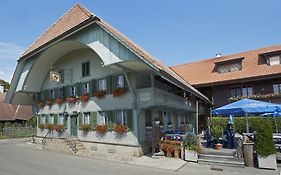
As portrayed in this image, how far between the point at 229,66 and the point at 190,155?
16.2 metres

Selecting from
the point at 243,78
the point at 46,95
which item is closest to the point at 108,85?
the point at 46,95

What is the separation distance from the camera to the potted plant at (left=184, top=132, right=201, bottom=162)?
43.3ft

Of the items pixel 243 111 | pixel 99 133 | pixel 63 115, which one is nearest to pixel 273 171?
pixel 243 111

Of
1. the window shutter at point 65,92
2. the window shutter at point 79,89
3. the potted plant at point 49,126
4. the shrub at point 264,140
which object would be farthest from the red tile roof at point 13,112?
the shrub at point 264,140

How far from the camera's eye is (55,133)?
72.5ft

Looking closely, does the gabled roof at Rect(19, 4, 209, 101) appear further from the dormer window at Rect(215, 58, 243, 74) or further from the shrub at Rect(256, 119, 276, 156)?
the dormer window at Rect(215, 58, 243, 74)

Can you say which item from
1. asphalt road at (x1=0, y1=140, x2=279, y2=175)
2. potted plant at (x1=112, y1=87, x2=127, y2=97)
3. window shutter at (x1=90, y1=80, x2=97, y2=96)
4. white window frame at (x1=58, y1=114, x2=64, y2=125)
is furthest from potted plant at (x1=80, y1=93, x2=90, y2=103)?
asphalt road at (x1=0, y1=140, x2=279, y2=175)

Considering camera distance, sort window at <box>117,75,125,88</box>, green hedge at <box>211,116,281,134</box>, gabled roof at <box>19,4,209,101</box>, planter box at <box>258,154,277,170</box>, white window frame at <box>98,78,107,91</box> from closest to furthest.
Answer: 1. planter box at <box>258,154,277,170</box>
2. gabled roof at <box>19,4,209,101</box>
3. window at <box>117,75,125,88</box>
4. white window frame at <box>98,78,107,91</box>
5. green hedge at <box>211,116,281,134</box>

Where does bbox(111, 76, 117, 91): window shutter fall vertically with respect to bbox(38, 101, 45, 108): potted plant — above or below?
above

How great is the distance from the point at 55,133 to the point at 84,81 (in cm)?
595

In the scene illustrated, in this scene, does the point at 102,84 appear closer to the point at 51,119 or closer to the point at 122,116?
the point at 122,116

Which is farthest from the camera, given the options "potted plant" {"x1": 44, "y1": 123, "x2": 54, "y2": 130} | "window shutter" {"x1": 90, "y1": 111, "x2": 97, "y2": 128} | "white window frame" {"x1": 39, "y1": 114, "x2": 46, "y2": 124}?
"white window frame" {"x1": 39, "y1": 114, "x2": 46, "y2": 124}

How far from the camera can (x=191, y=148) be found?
13.3 metres

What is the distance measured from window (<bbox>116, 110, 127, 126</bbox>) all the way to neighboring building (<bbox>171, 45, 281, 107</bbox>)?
12.1 metres
